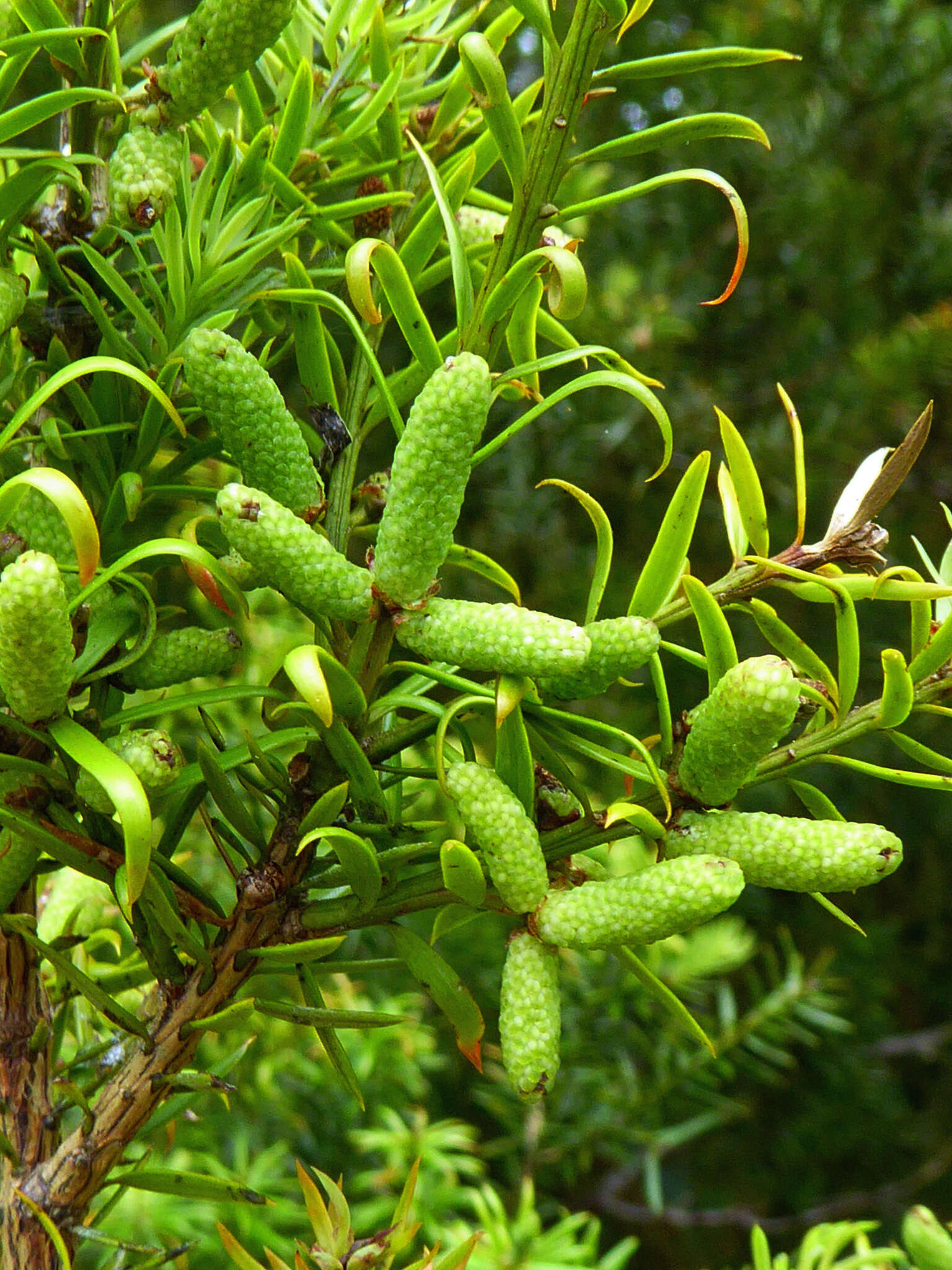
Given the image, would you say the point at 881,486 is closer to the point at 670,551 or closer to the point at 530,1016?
the point at 670,551

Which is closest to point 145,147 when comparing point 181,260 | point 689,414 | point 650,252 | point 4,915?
point 181,260

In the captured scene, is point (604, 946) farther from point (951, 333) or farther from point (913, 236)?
point (913, 236)

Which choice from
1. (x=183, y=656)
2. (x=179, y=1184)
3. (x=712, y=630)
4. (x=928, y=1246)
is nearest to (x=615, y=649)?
(x=712, y=630)

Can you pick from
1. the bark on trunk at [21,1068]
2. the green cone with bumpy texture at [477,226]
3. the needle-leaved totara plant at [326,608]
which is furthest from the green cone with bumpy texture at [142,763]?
the green cone with bumpy texture at [477,226]

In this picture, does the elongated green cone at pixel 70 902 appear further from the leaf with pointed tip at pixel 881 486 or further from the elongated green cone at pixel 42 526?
the leaf with pointed tip at pixel 881 486

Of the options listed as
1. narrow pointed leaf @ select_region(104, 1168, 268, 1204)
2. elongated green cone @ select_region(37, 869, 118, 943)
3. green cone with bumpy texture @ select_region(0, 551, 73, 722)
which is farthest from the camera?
elongated green cone @ select_region(37, 869, 118, 943)

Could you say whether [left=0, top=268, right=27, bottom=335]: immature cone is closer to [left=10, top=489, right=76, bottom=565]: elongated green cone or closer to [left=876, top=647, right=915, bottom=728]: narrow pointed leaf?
[left=10, top=489, right=76, bottom=565]: elongated green cone

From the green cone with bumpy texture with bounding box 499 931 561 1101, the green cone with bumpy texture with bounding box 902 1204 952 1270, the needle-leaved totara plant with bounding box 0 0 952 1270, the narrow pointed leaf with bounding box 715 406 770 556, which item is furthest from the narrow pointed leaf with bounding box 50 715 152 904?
the green cone with bumpy texture with bounding box 902 1204 952 1270
